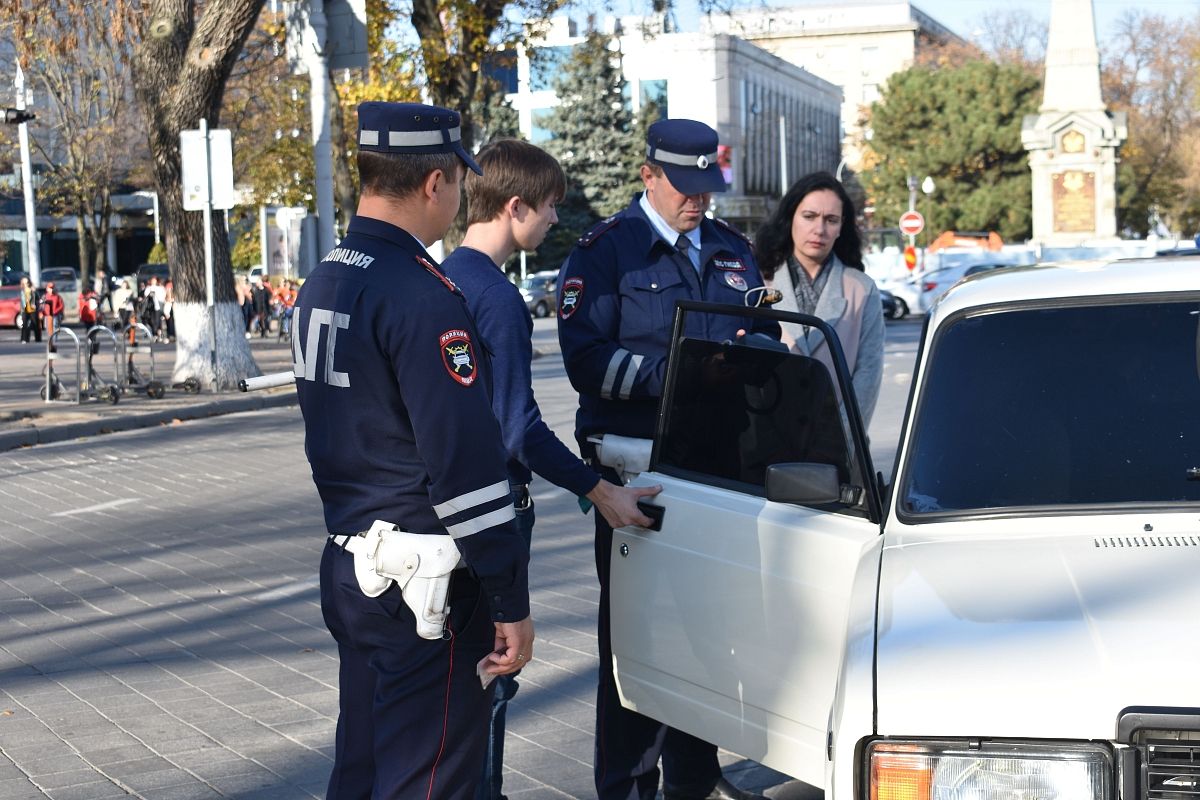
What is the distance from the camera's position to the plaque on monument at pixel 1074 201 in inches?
2000

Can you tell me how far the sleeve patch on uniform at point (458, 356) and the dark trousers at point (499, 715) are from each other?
1.32 meters

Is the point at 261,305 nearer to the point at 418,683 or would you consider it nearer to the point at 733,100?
the point at 418,683

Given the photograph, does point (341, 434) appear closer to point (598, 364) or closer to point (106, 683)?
point (598, 364)

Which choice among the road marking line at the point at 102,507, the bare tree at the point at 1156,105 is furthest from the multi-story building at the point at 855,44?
the road marking line at the point at 102,507

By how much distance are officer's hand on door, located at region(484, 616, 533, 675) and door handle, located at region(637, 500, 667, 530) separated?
3.52 ft

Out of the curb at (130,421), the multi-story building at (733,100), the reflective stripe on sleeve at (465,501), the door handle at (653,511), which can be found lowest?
the curb at (130,421)

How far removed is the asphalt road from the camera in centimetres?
551

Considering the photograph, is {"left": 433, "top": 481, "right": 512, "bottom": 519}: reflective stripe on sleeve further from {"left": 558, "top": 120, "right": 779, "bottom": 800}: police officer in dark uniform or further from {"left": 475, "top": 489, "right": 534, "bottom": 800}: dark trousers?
{"left": 558, "top": 120, "right": 779, "bottom": 800}: police officer in dark uniform

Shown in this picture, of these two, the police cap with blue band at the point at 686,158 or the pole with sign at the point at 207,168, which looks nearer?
the police cap with blue band at the point at 686,158

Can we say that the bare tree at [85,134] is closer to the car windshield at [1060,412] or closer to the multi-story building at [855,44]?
the car windshield at [1060,412]

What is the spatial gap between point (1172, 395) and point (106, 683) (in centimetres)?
466

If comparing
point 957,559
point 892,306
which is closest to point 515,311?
point 957,559

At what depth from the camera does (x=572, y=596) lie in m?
8.35

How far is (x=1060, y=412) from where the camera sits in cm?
391
